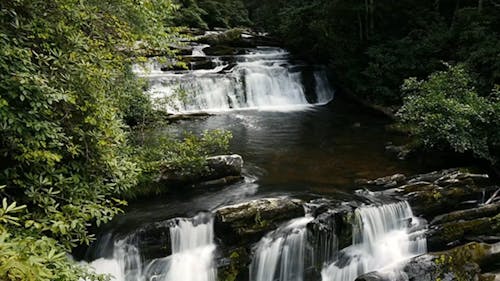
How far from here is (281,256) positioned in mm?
6711

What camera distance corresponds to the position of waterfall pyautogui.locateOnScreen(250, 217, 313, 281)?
6570 mm

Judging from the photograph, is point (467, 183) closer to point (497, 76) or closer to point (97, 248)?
point (497, 76)

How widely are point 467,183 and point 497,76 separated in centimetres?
537

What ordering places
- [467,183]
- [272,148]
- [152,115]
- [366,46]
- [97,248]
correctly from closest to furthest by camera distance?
[97,248]
[467,183]
[152,115]
[272,148]
[366,46]

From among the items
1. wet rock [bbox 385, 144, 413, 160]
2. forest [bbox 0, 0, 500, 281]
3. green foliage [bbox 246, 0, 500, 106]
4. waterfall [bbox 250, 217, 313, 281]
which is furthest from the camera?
green foliage [bbox 246, 0, 500, 106]

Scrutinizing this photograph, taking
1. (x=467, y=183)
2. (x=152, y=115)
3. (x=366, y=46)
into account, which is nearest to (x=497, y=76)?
(x=467, y=183)

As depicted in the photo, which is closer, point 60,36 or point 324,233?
point 60,36

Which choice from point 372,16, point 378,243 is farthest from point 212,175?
point 372,16

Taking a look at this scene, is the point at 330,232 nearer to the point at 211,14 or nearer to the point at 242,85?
the point at 242,85

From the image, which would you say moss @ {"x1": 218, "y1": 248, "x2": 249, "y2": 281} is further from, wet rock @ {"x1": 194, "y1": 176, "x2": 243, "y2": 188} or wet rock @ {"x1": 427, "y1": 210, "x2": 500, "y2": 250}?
wet rock @ {"x1": 427, "y1": 210, "x2": 500, "y2": 250}

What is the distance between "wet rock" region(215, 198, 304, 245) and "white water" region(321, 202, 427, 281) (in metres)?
1.13

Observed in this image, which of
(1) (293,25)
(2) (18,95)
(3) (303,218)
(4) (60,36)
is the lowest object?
(3) (303,218)

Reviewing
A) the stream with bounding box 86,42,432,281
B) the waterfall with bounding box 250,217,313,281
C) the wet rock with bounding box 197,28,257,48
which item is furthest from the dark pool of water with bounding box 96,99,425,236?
the wet rock with bounding box 197,28,257,48

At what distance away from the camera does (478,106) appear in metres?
9.45
